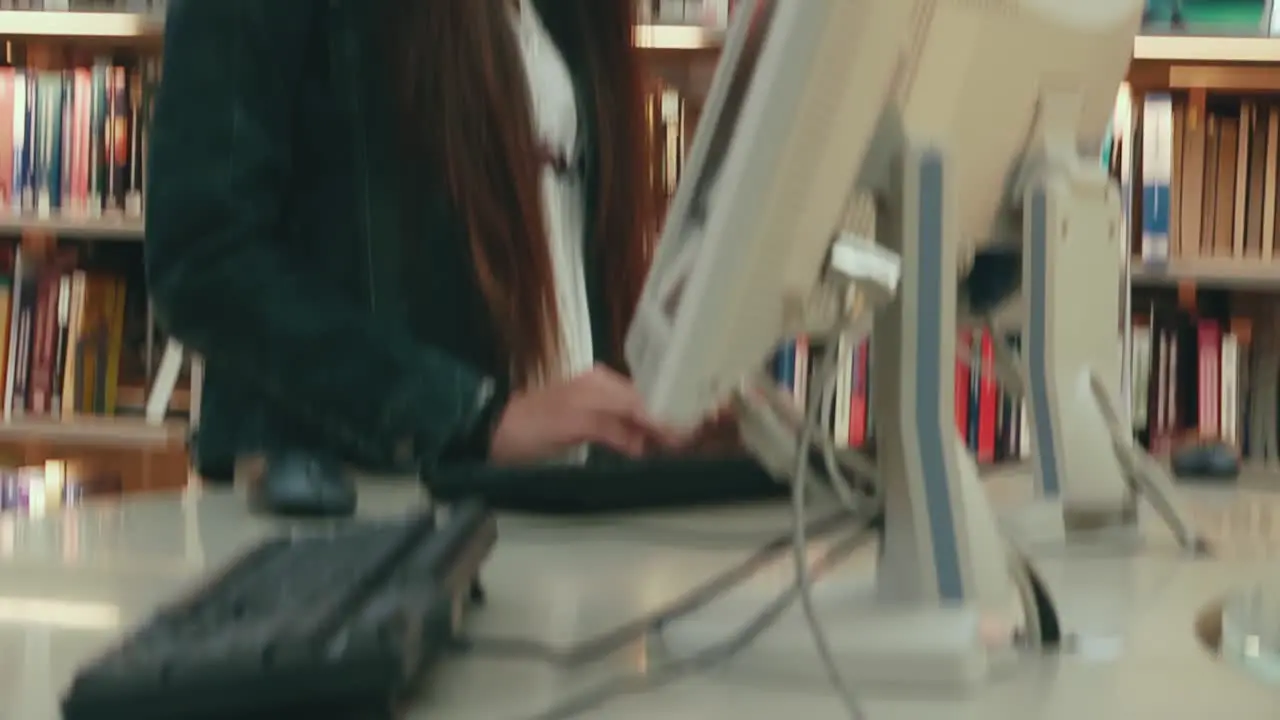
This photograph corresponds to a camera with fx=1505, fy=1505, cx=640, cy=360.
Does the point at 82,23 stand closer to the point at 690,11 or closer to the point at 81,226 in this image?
the point at 81,226

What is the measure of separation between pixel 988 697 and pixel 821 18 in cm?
28

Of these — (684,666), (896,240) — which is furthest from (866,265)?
(684,666)

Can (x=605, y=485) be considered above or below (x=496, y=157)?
below

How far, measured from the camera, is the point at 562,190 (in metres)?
1.35

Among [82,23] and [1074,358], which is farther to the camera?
[82,23]

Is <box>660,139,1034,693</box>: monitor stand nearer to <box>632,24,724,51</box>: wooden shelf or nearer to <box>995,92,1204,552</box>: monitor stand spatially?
<box>995,92,1204,552</box>: monitor stand

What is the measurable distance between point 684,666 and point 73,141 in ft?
6.90

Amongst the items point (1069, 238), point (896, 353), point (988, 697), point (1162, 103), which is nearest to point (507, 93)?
point (1069, 238)

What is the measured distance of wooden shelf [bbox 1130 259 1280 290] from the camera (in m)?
2.16

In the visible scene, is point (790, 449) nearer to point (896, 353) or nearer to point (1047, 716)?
point (896, 353)

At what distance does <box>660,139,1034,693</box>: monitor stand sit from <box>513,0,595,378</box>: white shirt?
2.04 feet

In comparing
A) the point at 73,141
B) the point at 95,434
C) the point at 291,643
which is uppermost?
the point at 73,141

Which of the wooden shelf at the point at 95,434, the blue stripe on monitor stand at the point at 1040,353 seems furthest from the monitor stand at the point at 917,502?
the wooden shelf at the point at 95,434

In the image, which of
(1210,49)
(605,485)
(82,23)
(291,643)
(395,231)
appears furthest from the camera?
(82,23)
